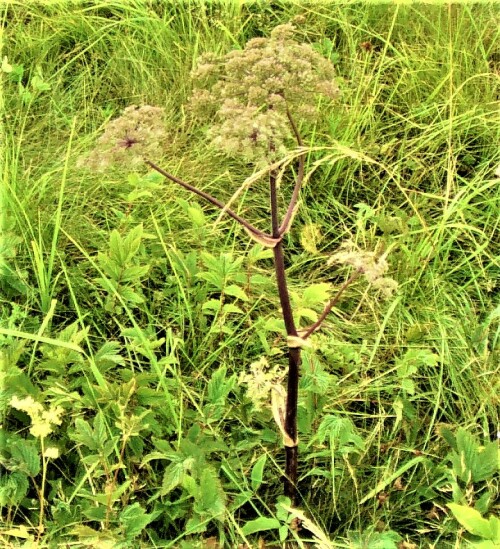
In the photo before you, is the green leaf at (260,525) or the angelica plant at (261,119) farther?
the green leaf at (260,525)

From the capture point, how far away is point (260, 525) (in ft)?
4.02

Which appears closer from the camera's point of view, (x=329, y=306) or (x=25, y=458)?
(x=329, y=306)

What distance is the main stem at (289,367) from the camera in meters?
1.06

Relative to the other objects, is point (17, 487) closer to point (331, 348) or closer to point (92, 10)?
point (331, 348)

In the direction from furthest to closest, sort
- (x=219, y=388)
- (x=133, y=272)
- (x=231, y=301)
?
→ (x=231, y=301), (x=133, y=272), (x=219, y=388)

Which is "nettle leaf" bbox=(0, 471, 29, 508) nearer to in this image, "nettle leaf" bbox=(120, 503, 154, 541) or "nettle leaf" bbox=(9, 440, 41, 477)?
"nettle leaf" bbox=(9, 440, 41, 477)

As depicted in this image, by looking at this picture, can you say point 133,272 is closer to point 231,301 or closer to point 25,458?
point 231,301

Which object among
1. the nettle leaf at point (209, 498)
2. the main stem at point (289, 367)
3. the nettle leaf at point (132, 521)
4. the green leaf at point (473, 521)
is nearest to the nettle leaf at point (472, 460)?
the green leaf at point (473, 521)

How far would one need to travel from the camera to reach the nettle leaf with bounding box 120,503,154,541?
1.16 metres

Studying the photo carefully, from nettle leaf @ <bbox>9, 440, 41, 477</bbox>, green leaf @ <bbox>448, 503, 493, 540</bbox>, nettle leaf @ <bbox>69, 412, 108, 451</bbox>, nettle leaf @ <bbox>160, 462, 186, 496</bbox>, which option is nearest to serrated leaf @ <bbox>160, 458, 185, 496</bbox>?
nettle leaf @ <bbox>160, 462, 186, 496</bbox>

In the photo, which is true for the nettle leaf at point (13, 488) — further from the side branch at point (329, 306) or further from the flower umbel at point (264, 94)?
the flower umbel at point (264, 94)

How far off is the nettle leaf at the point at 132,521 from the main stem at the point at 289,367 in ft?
0.92

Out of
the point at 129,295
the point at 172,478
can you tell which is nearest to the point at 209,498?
the point at 172,478

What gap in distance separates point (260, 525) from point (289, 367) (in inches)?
12.3
